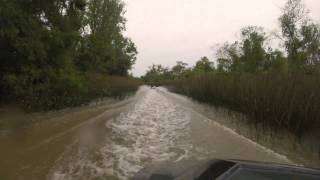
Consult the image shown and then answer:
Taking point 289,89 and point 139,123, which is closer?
point 289,89

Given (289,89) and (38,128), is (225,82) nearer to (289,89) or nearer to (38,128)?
(289,89)

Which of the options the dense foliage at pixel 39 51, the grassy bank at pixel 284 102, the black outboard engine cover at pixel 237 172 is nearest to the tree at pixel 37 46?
the dense foliage at pixel 39 51

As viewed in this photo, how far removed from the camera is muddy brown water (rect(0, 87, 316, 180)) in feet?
27.5

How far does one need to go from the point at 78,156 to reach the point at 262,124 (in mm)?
7129

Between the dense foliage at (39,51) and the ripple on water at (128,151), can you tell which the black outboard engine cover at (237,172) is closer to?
the ripple on water at (128,151)

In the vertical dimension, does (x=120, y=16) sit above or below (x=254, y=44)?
above

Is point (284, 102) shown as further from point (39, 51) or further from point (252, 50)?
point (252, 50)

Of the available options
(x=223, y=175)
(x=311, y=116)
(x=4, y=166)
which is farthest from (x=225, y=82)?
(x=223, y=175)

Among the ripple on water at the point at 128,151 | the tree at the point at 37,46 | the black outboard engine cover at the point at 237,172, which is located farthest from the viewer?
the tree at the point at 37,46

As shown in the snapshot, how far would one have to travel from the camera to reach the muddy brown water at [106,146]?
27.5ft

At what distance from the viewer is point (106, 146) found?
11016 millimetres

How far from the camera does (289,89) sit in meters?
12.5

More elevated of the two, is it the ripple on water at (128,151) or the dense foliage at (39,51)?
the dense foliage at (39,51)

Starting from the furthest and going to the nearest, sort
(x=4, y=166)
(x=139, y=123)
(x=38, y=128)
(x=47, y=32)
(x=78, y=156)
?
(x=47, y=32) < (x=139, y=123) < (x=38, y=128) < (x=78, y=156) < (x=4, y=166)
